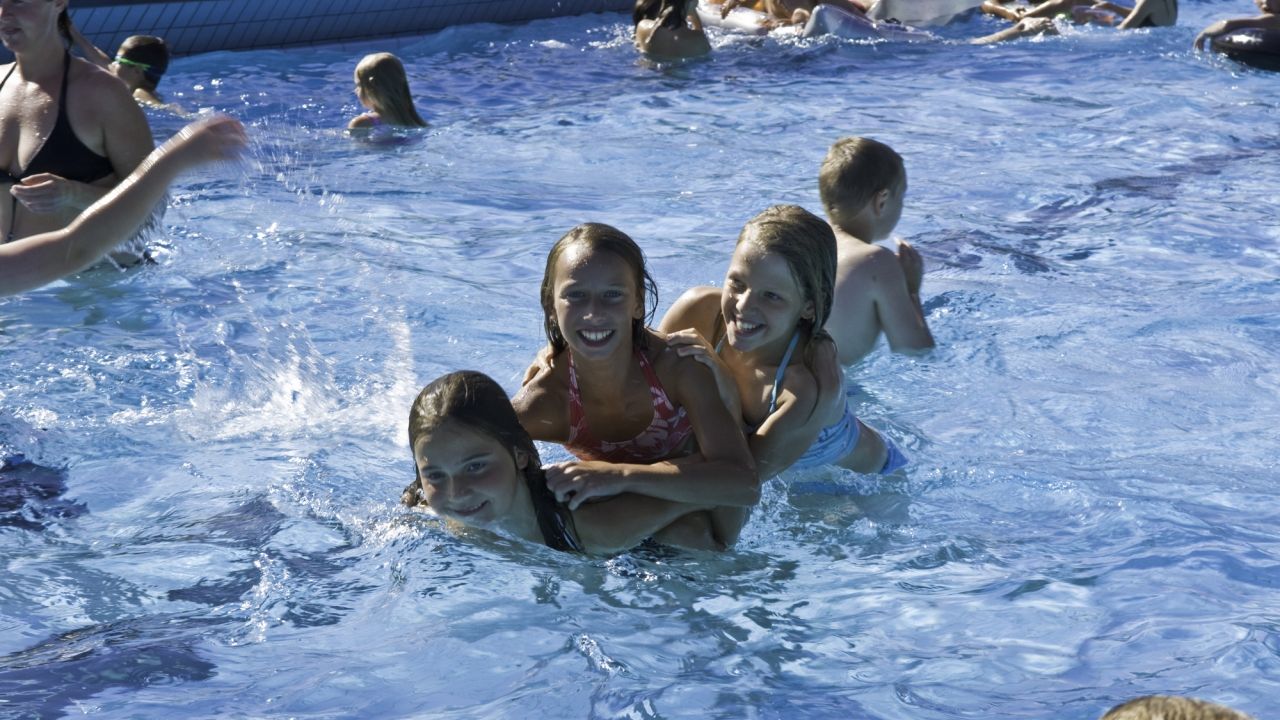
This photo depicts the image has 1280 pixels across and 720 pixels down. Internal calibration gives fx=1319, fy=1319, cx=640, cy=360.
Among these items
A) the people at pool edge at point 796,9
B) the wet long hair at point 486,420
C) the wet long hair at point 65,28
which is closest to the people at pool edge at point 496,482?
the wet long hair at point 486,420

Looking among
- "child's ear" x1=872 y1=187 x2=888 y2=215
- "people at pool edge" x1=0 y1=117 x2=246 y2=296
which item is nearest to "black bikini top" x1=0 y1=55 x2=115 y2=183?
"people at pool edge" x1=0 y1=117 x2=246 y2=296

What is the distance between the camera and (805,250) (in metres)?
3.85

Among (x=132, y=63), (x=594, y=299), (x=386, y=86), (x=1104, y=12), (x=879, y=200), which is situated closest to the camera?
(x=594, y=299)

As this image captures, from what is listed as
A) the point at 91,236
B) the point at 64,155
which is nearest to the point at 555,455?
the point at 91,236

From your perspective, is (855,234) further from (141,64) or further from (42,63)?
(141,64)

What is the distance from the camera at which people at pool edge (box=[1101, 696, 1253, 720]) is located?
67.7 inches

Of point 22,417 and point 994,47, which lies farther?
point 994,47

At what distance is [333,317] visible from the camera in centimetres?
661

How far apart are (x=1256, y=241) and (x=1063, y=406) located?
2.75 metres

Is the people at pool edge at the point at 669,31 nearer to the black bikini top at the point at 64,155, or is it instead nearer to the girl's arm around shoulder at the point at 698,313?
the black bikini top at the point at 64,155

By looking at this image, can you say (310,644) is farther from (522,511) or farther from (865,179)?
(865,179)

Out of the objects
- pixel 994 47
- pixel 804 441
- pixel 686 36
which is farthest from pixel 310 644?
pixel 994 47

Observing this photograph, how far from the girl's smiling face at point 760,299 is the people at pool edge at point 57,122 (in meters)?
2.89

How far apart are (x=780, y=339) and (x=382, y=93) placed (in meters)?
6.06
